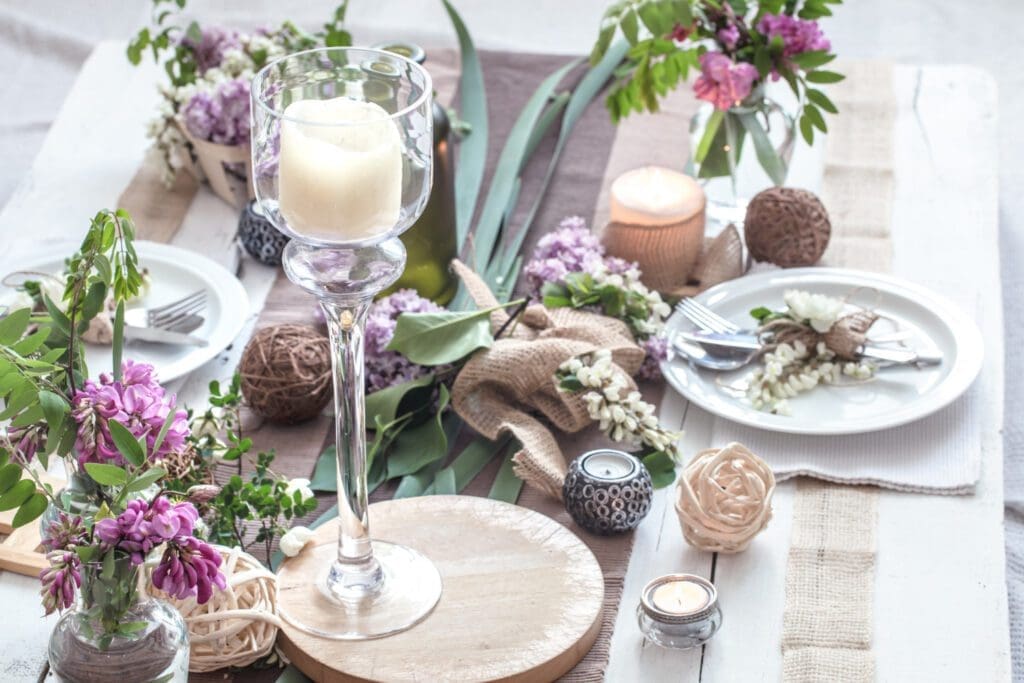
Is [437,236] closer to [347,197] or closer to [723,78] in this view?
[723,78]

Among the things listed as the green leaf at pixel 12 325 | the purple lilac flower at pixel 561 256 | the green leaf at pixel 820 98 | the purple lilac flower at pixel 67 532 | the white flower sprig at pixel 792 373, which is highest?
the green leaf at pixel 12 325

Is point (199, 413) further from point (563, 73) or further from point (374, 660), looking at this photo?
point (563, 73)

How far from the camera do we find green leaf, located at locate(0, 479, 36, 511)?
2.82ft

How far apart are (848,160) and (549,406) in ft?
2.12

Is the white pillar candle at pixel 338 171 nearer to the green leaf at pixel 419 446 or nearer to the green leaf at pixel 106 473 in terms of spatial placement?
the green leaf at pixel 106 473

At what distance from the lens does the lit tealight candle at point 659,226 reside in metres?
1.44

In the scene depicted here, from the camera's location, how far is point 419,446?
1.26m

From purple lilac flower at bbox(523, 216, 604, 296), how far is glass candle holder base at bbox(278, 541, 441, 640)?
0.39 metres

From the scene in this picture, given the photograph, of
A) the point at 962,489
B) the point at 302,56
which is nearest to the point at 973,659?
the point at 962,489

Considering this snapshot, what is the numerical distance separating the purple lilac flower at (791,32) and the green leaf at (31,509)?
0.94m

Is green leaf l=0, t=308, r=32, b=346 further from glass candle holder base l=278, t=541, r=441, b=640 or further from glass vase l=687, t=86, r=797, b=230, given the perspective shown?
glass vase l=687, t=86, r=797, b=230

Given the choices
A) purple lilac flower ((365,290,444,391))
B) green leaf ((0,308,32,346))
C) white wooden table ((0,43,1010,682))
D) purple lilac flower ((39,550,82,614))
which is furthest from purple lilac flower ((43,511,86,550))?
purple lilac flower ((365,290,444,391))

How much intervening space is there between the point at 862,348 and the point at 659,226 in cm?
25

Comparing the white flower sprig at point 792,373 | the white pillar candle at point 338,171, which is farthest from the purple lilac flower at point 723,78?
the white pillar candle at point 338,171
